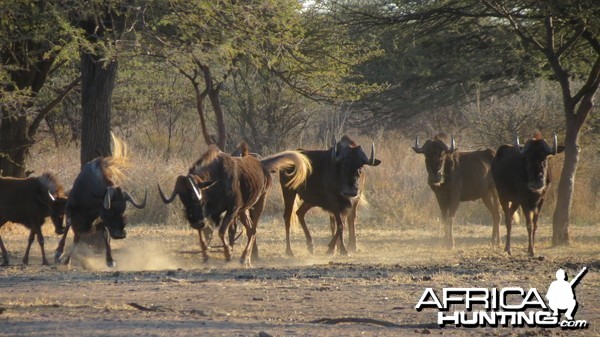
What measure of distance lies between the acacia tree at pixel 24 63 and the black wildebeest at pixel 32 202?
2.11 m

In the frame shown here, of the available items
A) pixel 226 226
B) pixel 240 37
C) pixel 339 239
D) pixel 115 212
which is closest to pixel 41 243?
pixel 115 212

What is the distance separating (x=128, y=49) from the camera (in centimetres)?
1522

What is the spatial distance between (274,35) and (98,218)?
4.54m

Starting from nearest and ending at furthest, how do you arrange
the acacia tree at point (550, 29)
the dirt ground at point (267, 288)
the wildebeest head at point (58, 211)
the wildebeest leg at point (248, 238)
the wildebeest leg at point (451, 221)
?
the dirt ground at point (267, 288)
the wildebeest leg at point (248, 238)
the wildebeest head at point (58, 211)
the acacia tree at point (550, 29)
the wildebeest leg at point (451, 221)

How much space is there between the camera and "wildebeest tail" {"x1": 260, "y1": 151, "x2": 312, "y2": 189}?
1652 centimetres

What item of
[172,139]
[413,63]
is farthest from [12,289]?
[172,139]

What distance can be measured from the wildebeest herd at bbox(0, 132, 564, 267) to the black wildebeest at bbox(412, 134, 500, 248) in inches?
0.7

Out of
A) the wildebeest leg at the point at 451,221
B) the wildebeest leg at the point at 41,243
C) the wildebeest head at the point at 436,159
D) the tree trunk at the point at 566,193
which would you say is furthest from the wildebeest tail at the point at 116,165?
the tree trunk at the point at 566,193

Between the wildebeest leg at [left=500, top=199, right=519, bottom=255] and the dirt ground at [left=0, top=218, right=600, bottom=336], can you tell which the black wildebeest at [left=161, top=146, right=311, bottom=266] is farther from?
the wildebeest leg at [left=500, top=199, right=519, bottom=255]

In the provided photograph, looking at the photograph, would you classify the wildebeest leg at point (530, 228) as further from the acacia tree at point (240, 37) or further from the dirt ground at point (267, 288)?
the acacia tree at point (240, 37)

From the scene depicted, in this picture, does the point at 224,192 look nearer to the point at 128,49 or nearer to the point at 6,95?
the point at 128,49

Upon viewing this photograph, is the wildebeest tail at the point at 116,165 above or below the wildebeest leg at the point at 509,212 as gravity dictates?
above

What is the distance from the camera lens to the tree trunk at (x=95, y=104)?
16297mm

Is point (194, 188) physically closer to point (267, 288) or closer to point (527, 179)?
point (267, 288)
